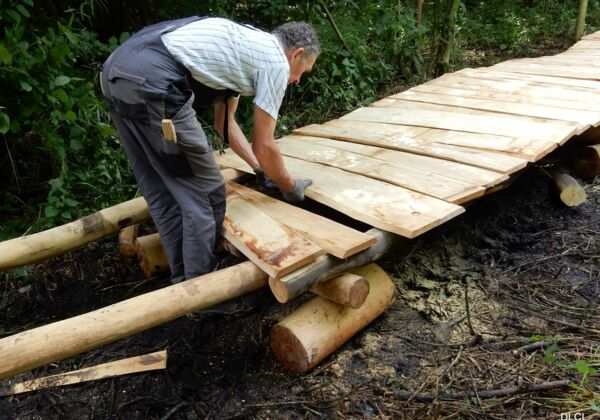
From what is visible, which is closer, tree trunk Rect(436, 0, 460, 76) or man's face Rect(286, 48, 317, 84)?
man's face Rect(286, 48, 317, 84)

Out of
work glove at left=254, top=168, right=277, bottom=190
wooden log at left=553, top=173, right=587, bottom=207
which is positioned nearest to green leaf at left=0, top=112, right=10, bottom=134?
work glove at left=254, top=168, right=277, bottom=190

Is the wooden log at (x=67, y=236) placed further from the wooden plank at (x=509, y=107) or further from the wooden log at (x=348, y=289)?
the wooden plank at (x=509, y=107)

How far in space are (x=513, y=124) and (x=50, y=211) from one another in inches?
129

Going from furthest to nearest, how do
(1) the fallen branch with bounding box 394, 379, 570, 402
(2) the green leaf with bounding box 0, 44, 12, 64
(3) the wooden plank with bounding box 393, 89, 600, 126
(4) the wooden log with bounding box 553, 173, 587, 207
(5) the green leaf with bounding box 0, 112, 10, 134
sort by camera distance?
(3) the wooden plank with bounding box 393, 89, 600, 126 → (4) the wooden log with bounding box 553, 173, 587, 207 → (5) the green leaf with bounding box 0, 112, 10, 134 → (2) the green leaf with bounding box 0, 44, 12, 64 → (1) the fallen branch with bounding box 394, 379, 570, 402

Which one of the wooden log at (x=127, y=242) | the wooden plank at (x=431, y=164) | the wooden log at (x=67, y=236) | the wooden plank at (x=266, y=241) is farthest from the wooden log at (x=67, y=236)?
the wooden plank at (x=431, y=164)

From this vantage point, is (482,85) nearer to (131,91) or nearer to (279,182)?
(279,182)

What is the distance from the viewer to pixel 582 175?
3.98 metres

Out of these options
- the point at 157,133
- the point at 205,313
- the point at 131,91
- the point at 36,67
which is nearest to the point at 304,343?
the point at 205,313

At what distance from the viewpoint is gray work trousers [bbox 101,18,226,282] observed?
2.31 m

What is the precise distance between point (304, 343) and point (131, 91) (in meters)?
1.40

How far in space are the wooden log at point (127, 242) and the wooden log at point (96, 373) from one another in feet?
3.20

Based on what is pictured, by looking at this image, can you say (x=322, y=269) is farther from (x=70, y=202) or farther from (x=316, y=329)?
(x=70, y=202)

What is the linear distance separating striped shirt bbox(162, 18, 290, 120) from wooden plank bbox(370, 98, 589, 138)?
1.90m

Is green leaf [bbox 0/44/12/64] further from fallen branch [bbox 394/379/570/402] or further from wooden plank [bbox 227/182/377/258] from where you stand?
fallen branch [bbox 394/379/570/402]
